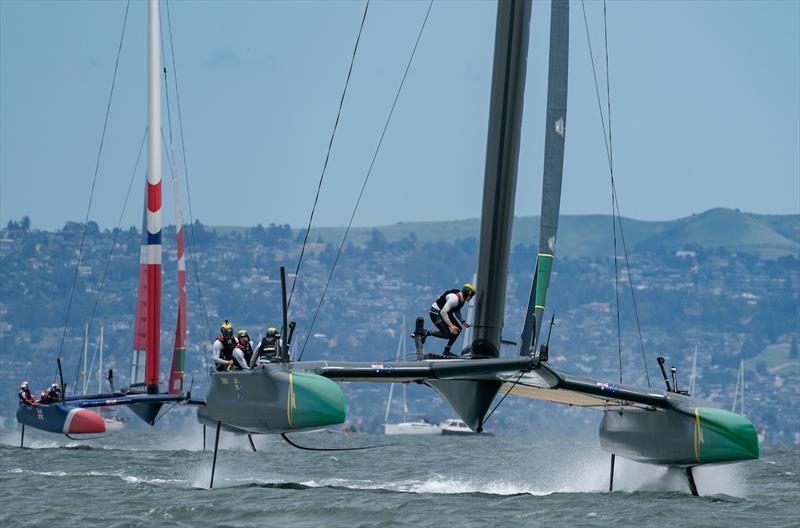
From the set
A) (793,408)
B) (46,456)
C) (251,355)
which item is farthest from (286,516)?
(793,408)

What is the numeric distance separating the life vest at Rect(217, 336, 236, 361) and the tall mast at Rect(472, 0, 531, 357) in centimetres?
363

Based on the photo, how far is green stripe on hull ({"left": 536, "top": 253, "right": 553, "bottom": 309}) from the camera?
14484mm

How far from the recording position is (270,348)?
17.4m

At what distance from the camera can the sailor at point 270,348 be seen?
15.1 meters

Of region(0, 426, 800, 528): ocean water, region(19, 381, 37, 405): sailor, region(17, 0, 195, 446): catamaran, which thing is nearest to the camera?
region(0, 426, 800, 528): ocean water

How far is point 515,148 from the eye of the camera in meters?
14.7

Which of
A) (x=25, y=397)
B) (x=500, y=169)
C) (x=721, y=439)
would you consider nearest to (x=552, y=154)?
(x=500, y=169)

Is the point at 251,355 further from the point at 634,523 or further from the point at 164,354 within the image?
the point at 164,354

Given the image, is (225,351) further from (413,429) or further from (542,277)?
(413,429)

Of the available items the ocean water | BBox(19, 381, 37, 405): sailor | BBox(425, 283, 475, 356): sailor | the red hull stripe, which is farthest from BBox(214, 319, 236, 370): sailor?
BBox(19, 381, 37, 405): sailor

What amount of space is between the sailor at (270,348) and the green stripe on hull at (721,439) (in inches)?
151

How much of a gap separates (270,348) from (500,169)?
401cm

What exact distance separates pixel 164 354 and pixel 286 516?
17022cm

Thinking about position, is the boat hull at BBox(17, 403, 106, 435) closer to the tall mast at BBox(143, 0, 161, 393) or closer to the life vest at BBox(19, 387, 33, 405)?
the tall mast at BBox(143, 0, 161, 393)
